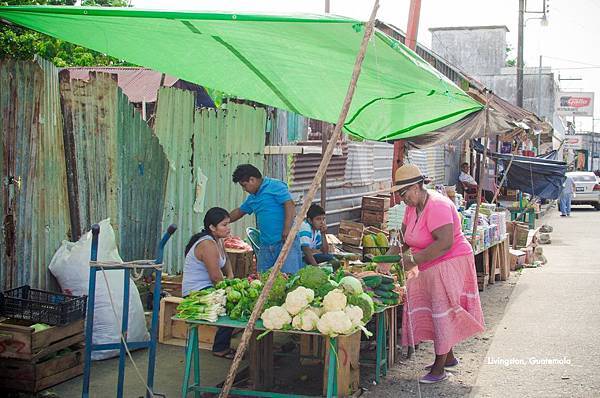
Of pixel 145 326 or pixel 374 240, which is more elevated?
pixel 374 240

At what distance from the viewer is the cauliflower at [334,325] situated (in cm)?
497

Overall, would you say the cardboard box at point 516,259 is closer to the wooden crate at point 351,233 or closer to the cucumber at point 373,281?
the wooden crate at point 351,233

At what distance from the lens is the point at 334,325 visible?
497 centimetres

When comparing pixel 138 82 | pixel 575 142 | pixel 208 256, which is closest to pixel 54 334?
pixel 208 256

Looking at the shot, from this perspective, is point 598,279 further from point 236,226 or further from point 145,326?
point 145,326

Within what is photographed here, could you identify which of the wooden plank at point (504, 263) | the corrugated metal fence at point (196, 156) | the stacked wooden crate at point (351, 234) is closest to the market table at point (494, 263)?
the wooden plank at point (504, 263)

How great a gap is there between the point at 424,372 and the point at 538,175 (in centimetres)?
1357

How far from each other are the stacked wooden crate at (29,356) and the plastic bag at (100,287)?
2.14 ft

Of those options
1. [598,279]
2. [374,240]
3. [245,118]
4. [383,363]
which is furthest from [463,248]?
[598,279]

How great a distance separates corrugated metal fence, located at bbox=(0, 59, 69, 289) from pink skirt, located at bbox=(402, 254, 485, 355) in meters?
3.46

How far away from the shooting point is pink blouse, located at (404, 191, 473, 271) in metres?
6.32

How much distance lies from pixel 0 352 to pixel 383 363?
336 centimetres

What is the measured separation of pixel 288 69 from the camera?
21.5 feet

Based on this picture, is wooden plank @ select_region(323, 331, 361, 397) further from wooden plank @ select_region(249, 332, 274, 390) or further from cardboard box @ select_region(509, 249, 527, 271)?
cardboard box @ select_region(509, 249, 527, 271)
